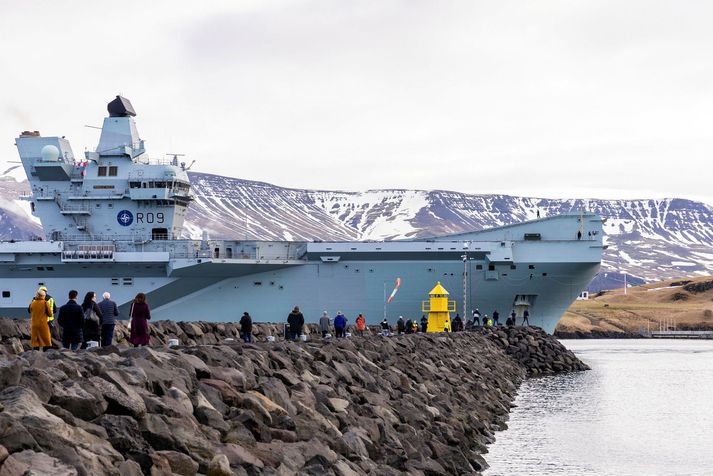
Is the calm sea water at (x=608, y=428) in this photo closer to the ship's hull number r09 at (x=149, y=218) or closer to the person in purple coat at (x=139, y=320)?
the person in purple coat at (x=139, y=320)

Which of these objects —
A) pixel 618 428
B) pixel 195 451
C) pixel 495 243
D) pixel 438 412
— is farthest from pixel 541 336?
pixel 195 451

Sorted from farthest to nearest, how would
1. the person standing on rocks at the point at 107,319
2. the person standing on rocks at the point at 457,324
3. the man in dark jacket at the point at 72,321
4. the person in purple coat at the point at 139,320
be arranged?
the person standing on rocks at the point at 457,324 < the person standing on rocks at the point at 107,319 < the person in purple coat at the point at 139,320 < the man in dark jacket at the point at 72,321

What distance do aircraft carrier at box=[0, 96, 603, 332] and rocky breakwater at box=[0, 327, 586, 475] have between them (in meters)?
27.3

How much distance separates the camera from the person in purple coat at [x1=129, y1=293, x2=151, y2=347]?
1773 cm

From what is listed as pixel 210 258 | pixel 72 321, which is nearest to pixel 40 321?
pixel 72 321

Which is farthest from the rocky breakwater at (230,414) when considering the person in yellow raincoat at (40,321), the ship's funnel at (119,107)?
the ship's funnel at (119,107)

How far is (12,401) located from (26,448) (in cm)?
72

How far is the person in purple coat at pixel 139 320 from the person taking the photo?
17.7 meters

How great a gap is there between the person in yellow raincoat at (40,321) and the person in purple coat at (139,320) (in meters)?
1.83

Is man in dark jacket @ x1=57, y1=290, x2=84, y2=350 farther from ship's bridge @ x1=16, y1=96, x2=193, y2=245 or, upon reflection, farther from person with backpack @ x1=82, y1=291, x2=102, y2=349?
ship's bridge @ x1=16, y1=96, x2=193, y2=245

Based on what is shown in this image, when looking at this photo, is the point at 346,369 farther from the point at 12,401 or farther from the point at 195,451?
the point at 12,401

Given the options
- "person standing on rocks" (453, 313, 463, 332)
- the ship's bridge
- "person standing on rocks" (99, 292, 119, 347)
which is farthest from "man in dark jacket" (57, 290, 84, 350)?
the ship's bridge

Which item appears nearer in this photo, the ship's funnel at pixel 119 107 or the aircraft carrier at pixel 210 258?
the aircraft carrier at pixel 210 258

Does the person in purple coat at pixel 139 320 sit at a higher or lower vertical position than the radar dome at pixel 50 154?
lower
